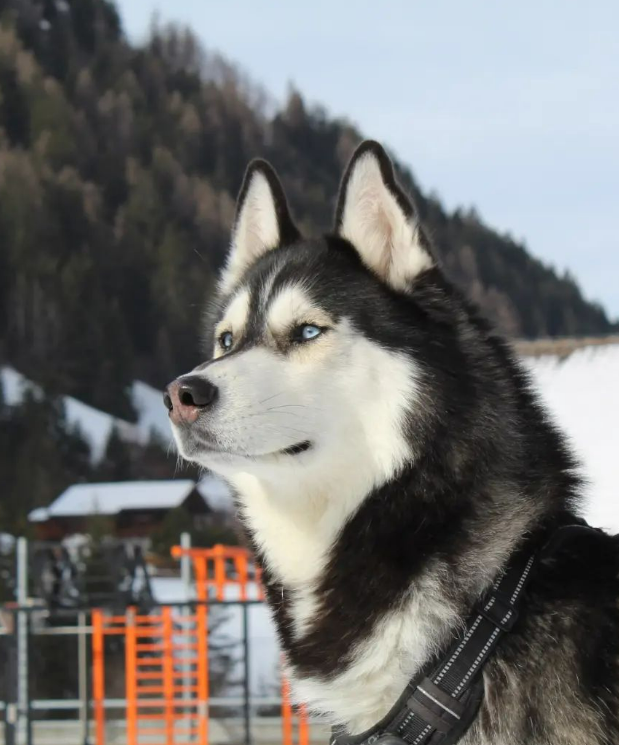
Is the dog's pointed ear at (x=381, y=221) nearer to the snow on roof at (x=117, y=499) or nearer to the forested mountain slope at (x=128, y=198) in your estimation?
the snow on roof at (x=117, y=499)

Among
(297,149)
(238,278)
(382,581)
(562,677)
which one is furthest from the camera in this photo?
(297,149)

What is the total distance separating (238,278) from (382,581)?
1.24 meters

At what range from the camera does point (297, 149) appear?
102 metres

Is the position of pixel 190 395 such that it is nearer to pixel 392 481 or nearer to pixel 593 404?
pixel 392 481

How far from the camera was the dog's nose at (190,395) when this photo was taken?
2611 millimetres

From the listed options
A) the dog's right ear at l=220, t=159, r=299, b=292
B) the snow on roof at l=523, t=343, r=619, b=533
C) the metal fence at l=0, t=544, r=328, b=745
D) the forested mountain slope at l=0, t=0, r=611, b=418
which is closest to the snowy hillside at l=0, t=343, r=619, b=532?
the snow on roof at l=523, t=343, r=619, b=533

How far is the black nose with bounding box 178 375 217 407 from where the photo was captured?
2611 mm

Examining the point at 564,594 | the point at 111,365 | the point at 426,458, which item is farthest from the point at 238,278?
the point at 111,365

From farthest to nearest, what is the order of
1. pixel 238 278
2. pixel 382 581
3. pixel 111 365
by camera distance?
pixel 111 365
pixel 238 278
pixel 382 581

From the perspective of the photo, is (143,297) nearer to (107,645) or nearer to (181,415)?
(107,645)

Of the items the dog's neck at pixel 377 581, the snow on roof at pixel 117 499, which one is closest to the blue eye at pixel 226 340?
the dog's neck at pixel 377 581

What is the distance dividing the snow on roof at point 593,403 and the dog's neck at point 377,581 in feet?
15.8

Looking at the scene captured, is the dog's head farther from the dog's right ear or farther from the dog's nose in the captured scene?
the dog's right ear

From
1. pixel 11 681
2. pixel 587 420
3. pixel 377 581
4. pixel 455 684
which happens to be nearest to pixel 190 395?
pixel 377 581
